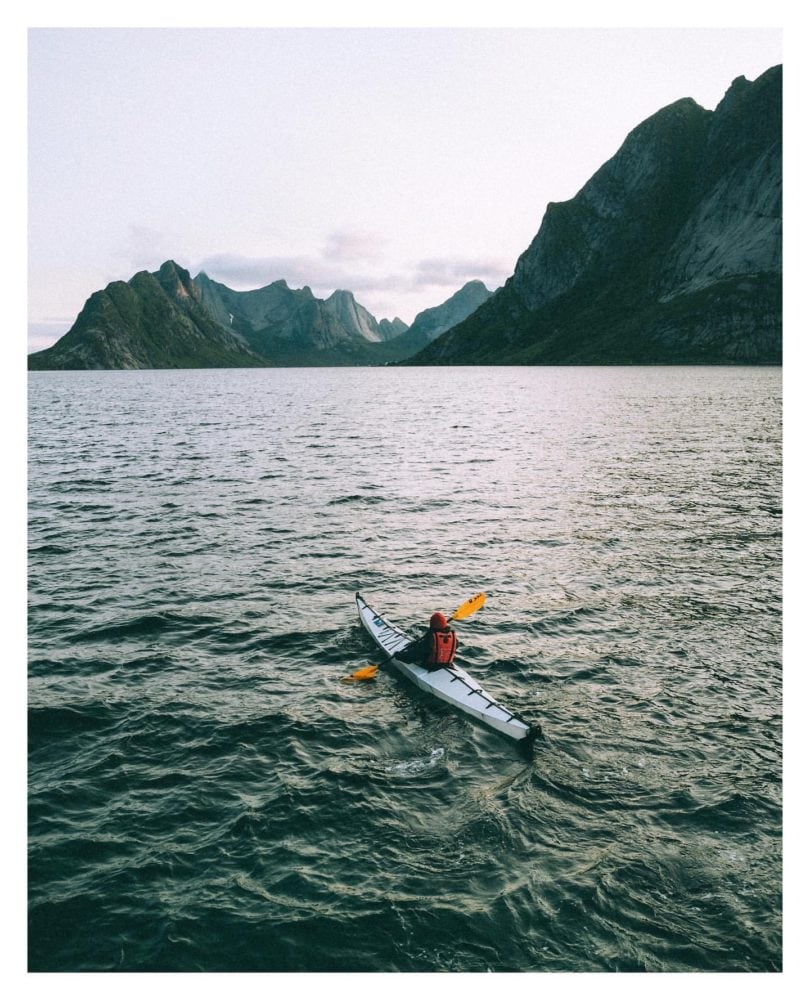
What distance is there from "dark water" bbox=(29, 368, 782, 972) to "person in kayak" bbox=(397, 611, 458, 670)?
3.37ft

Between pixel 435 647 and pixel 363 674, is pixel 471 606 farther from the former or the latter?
pixel 363 674

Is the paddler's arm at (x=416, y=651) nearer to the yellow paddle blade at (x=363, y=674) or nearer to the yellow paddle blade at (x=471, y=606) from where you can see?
the yellow paddle blade at (x=363, y=674)

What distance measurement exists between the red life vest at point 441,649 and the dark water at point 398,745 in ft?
3.48

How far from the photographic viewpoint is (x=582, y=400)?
11331cm

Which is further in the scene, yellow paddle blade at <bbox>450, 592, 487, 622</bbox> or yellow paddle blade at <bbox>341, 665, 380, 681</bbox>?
→ yellow paddle blade at <bbox>450, 592, 487, 622</bbox>

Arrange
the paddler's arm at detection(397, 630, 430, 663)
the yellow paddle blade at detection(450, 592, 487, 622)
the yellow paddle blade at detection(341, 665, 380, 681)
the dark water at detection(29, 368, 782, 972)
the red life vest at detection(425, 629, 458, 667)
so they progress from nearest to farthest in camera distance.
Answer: the dark water at detection(29, 368, 782, 972) < the red life vest at detection(425, 629, 458, 667) < the paddler's arm at detection(397, 630, 430, 663) < the yellow paddle blade at detection(341, 665, 380, 681) < the yellow paddle blade at detection(450, 592, 487, 622)

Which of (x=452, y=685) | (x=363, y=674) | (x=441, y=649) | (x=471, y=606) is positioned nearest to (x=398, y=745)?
(x=452, y=685)

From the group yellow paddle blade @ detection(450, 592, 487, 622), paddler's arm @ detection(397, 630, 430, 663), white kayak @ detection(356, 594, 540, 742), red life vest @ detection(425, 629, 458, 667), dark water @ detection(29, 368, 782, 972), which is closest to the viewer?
dark water @ detection(29, 368, 782, 972)

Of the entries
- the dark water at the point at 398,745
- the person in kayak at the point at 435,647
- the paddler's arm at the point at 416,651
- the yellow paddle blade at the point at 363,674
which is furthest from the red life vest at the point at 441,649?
the yellow paddle blade at the point at 363,674

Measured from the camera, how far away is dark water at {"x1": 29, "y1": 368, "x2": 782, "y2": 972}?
10.8 m

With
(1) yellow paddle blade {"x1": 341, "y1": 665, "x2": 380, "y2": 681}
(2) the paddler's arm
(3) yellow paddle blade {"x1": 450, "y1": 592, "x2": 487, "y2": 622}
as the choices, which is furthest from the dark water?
(3) yellow paddle blade {"x1": 450, "y1": 592, "x2": 487, "y2": 622}

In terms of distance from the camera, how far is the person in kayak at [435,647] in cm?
1895

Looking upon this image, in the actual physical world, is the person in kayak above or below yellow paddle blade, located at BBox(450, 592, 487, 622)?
below

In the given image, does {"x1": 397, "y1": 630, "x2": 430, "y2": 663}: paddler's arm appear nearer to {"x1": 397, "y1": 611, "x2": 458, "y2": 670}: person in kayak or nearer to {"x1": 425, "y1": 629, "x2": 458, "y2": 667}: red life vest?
{"x1": 397, "y1": 611, "x2": 458, "y2": 670}: person in kayak
